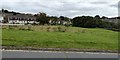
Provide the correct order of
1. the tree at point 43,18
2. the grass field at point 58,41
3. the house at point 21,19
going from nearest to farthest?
1. the grass field at point 58,41
2. the tree at point 43,18
3. the house at point 21,19

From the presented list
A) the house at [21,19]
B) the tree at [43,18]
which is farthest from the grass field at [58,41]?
the house at [21,19]

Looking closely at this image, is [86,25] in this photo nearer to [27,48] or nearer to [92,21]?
[92,21]

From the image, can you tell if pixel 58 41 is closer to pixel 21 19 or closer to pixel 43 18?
pixel 43 18

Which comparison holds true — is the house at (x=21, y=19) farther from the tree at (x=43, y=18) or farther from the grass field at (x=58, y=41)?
the grass field at (x=58, y=41)

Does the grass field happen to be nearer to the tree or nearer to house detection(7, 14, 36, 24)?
the tree

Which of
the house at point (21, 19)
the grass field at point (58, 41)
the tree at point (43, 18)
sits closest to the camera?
the grass field at point (58, 41)

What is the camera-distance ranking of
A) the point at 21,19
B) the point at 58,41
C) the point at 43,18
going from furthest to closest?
the point at 21,19 < the point at 43,18 < the point at 58,41

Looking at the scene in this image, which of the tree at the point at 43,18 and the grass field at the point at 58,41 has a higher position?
the tree at the point at 43,18

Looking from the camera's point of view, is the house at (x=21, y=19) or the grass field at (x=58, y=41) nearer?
the grass field at (x=58, y=41)

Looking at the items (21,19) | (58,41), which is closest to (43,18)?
(21,19)

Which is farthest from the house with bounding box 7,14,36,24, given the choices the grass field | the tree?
the grass field

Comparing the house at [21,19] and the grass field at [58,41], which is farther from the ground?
the house at [21,19]

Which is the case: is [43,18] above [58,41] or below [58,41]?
above

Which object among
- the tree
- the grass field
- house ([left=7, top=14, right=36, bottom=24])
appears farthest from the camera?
house ([left=7, top=14, right=36, bottom=24])
